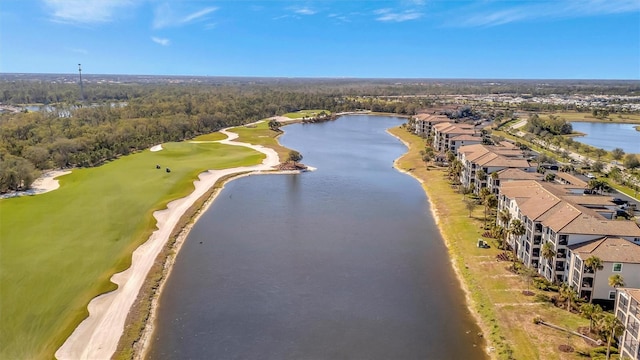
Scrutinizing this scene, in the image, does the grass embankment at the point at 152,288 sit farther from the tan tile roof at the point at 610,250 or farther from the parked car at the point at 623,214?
the parked car at the point at 623,214

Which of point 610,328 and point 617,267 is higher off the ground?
point 617,267

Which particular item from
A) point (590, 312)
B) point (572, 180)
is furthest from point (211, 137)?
point (590, 312)

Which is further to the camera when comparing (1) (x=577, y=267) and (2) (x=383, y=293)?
(2) (x=383, y=293)

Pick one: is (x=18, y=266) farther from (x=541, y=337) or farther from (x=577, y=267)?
(x=577, y=267)

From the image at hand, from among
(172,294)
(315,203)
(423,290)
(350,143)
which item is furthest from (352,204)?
(350,143)

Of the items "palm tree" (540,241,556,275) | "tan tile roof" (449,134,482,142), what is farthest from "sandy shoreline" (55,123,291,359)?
"tan tile roof" (449,134,482,142)

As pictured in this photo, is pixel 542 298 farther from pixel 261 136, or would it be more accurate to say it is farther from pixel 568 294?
pixel 261 136
